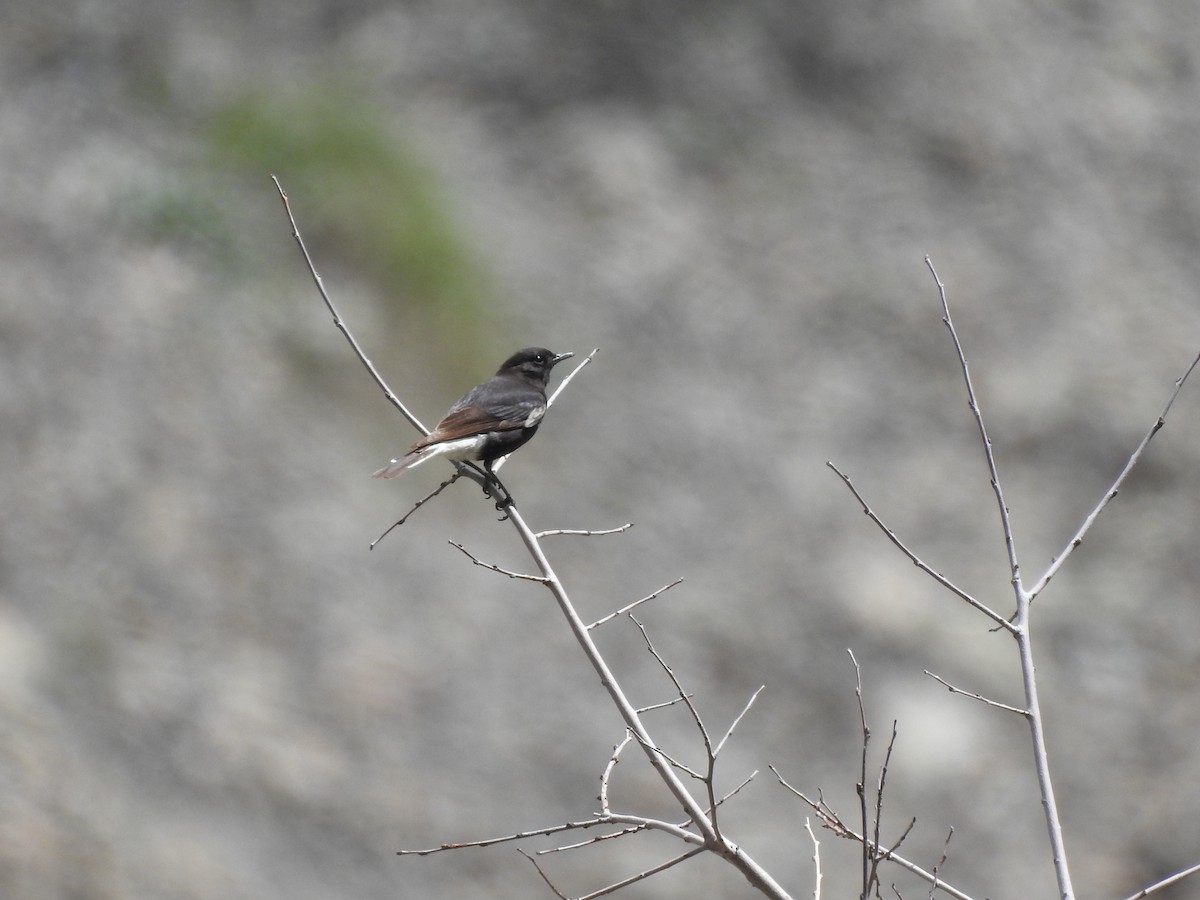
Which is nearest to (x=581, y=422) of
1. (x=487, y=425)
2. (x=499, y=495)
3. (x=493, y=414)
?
(x=493, y=414)

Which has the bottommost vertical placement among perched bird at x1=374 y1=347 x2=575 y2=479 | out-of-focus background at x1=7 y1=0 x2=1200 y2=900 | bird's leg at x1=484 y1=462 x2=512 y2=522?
bird's leg at x1=484 y1=462 x2=512 y2=522

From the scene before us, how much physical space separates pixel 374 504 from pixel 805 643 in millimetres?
4454

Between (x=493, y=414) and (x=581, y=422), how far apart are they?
658 centimetres

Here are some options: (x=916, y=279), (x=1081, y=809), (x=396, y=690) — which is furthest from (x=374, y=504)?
(x=1081, y=809)

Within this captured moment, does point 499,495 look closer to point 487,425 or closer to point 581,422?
point 487,425

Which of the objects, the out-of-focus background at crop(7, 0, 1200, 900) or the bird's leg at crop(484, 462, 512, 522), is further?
the out-of-focus background at crop(7, 0, 1200, 900)

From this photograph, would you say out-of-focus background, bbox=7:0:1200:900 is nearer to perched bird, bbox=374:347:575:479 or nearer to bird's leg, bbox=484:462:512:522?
perched bird, bbox=374:347:575:479

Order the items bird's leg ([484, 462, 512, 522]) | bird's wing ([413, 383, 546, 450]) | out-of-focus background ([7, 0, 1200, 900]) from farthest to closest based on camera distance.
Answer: out-of-focus background ([7, 0, 1200, 900]) → bird's wing ([413, 383, 546, 450]) → bird's leg ([484, 462, 512, 522])

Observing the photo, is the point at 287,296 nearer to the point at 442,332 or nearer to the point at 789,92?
the point at 442,332

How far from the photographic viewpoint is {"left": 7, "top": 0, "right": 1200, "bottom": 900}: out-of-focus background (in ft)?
35.3

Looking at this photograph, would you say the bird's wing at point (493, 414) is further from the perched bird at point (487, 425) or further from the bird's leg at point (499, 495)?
the bird's leg at point (499, 495)

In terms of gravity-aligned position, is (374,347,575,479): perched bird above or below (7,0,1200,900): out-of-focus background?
below

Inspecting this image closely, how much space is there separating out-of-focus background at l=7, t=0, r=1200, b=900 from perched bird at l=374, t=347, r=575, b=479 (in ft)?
17.7

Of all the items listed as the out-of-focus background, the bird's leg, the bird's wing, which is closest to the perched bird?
the bird's wing
